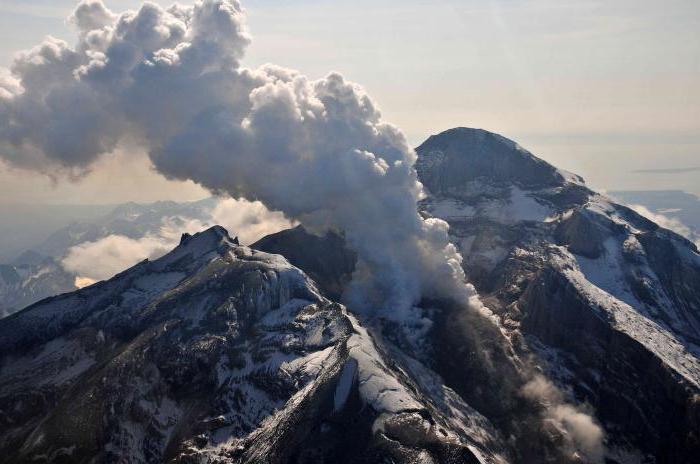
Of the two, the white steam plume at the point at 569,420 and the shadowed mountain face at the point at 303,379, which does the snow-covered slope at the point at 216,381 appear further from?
the white steam plume at the point at 569,420

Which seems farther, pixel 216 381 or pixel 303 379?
pixel 216 381

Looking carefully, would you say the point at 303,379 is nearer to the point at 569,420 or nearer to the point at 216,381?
the point at 216,381

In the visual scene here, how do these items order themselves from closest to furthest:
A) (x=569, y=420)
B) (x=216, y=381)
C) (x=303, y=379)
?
(x=303, y=379)
(x=216, y=381)
(x=569, y=420)

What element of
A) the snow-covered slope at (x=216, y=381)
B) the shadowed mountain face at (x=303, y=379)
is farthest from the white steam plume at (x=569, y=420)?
the snow-covered slope at (x=216, y=381)

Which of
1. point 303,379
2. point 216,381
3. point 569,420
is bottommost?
point 569,420

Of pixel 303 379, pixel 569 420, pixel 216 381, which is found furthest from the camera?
pixel 569 420

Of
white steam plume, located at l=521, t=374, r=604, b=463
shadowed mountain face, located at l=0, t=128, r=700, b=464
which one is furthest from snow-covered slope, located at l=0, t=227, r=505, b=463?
white steam plume, located at l=521, t=374, r=604, b=463

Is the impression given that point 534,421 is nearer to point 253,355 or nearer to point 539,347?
point 539,347

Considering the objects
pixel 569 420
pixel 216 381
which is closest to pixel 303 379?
pixel 216 381

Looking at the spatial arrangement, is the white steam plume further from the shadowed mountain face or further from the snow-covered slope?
the snow-covered slope
